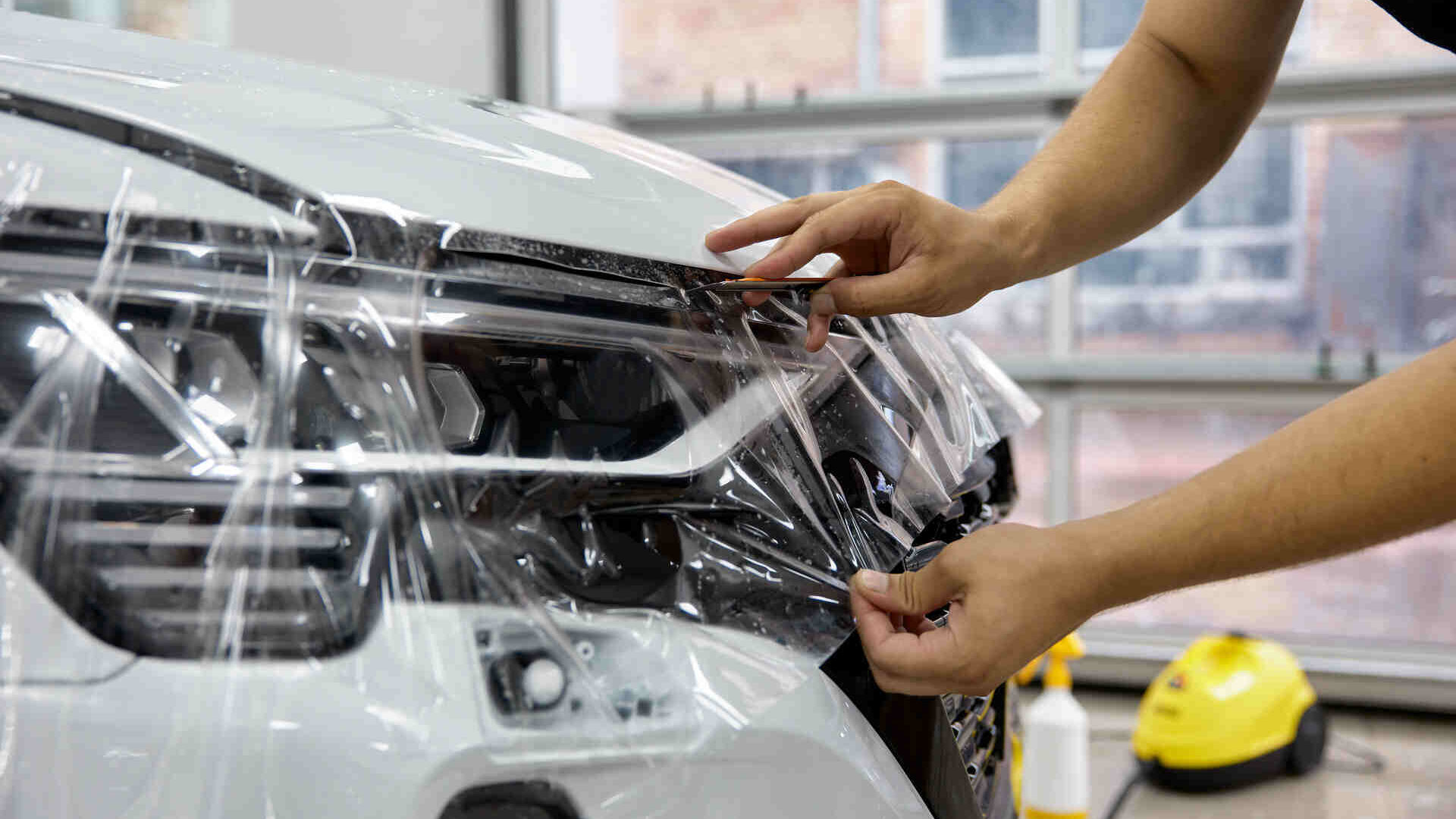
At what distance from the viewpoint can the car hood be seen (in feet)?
2.18

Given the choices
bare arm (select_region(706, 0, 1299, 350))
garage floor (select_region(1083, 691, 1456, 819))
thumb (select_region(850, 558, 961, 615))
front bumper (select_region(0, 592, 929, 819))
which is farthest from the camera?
garage floor (select_region(1083, 691, 1456, 819))

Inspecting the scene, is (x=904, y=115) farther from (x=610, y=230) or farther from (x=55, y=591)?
(x=55, y=591)

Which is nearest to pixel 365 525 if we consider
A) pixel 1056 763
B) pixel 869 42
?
pixel 1056 763

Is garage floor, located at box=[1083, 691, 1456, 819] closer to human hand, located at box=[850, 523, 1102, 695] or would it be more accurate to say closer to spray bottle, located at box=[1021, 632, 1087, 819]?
spray bottle, located at box=[1021, 632, 1087, 819]

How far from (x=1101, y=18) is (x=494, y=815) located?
9.38 ft

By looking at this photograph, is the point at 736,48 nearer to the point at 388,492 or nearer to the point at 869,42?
the point at 869,42

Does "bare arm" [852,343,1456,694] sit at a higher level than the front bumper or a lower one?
higher

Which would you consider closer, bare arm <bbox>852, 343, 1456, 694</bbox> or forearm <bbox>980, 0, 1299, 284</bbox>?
bare arm <bbox>852, 343, 1456, 694</bbox>

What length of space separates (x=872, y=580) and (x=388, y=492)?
0.32 m

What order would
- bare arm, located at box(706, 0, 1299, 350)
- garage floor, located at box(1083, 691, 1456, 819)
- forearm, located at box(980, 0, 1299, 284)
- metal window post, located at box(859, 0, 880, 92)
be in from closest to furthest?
bare arm, located at box(706, 0, 1299, 350), forearm, located at box(980, 0, 1299, 284), garage floor, located at box(1083, 691, 1456, 819), metal window post, located at box(859, 0, 880, 92)

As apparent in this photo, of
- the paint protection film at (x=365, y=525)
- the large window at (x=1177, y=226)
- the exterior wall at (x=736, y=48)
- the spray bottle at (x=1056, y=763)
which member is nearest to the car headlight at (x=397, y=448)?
the paint protection film at (x=365, y=525)

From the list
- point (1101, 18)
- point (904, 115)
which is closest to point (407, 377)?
point (904, 115)

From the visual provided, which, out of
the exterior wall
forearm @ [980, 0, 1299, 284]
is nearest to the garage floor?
forearm @ [980, 0, 1299, 284]

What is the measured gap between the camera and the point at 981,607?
0.69 meters
